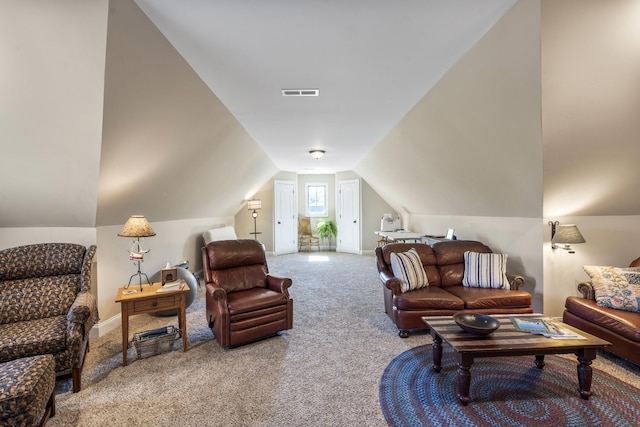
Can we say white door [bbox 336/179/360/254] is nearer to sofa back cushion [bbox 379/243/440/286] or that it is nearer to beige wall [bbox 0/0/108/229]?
sofa back cushion [bbox 379/243/440/286]

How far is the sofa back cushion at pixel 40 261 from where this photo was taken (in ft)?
8.75

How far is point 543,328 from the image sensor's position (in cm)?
233

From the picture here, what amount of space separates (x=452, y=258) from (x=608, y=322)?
1.56 m

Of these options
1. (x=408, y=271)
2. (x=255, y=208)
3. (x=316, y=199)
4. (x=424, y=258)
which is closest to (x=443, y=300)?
(x=408, y=271)

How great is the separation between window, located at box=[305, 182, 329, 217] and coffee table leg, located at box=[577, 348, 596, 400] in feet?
24.4

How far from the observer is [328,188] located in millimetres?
9281

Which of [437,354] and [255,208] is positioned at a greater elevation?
[255,208]

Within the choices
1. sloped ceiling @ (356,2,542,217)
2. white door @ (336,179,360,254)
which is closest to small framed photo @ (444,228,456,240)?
sloped ceiling @ (356,2,542,217)

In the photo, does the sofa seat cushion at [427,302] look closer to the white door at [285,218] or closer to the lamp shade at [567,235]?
the lamp shade at [567,235]

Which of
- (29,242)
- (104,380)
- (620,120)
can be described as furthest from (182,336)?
(620,120)

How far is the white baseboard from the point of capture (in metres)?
3.17

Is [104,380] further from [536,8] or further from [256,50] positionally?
[536,8]

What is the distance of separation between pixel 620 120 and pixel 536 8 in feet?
4.82

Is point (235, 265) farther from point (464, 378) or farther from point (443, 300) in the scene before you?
point (464, 378)
